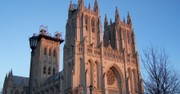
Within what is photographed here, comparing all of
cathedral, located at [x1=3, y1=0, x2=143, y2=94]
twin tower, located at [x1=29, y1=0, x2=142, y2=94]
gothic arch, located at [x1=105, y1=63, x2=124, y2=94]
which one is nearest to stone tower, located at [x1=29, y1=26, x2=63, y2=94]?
cathedral, located at [x1=3, y1=0, x2=143, y2=94]

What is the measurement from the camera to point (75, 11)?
2488 inches

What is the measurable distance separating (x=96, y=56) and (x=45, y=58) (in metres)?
39.4

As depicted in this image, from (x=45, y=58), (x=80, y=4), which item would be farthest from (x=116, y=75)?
(x=45, y=58)

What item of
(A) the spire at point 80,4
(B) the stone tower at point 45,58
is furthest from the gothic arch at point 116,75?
(B) the stone tower at point 45,58

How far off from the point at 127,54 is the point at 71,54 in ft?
50.9

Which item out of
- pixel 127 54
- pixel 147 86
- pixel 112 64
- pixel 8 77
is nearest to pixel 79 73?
pixel 112 64

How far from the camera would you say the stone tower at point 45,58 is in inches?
3423

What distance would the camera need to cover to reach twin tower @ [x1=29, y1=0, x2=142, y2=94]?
175ft

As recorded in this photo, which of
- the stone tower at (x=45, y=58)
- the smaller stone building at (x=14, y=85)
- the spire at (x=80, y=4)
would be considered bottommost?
the smaller stone building at (x=14, y=85)

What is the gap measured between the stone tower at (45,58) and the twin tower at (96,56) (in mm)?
15875

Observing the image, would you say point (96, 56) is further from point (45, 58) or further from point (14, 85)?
point (14, 85)

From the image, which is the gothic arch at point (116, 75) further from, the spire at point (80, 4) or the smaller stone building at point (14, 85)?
the smaller stone building at point (14, 85)

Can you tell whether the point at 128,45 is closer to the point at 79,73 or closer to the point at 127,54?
the point at 127,54

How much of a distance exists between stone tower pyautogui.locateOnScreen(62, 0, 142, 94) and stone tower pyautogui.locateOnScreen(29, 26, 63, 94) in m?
29.4
